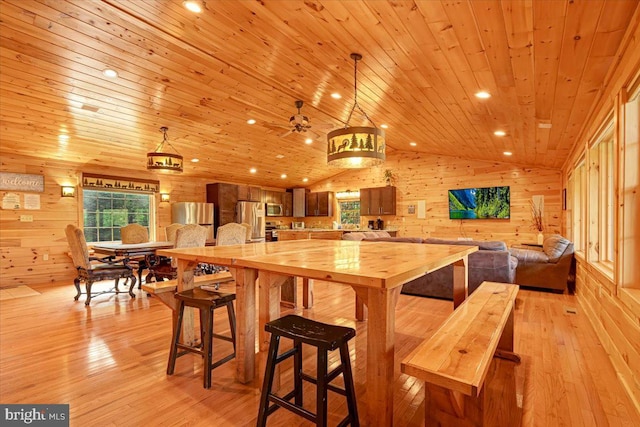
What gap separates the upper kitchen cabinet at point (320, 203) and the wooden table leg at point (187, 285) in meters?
7.17

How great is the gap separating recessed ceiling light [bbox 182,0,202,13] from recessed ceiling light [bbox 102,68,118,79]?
1628mm

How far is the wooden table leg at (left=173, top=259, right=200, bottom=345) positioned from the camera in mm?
2561

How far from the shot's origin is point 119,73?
3625mm

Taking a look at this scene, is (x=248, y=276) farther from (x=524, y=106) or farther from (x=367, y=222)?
(x=367, y=222)

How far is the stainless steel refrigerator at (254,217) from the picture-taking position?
325 inches

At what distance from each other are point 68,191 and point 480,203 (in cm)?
881

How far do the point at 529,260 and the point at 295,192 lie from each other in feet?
22.7

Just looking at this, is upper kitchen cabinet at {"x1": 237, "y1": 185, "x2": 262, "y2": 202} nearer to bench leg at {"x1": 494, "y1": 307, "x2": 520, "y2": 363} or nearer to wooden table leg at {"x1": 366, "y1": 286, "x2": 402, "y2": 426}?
bench leg at {"x1": 494, "y1": 307, "x2": 520, "y2": 363}

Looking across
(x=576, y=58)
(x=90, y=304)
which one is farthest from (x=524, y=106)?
(x=90, y=304)

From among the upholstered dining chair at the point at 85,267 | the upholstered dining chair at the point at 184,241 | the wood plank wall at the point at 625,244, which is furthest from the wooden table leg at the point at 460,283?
the upholstered dining chair at the point at 85,267

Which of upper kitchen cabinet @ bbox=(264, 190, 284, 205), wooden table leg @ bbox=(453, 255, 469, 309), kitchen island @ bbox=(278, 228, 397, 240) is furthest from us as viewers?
upper kitchen cabinet @ bbox=(264, 190, 284, 205)

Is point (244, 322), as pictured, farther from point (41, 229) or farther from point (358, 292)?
point (41, 229)

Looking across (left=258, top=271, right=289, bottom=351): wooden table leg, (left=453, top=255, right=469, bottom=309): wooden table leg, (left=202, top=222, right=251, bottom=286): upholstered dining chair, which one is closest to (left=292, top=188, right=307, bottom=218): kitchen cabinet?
(left=202, top=222, right=251, bottom=286): upholstered dining chair

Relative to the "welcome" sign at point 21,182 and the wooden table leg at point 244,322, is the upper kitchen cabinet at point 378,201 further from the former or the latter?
the "welcome" sign at point 21,182
